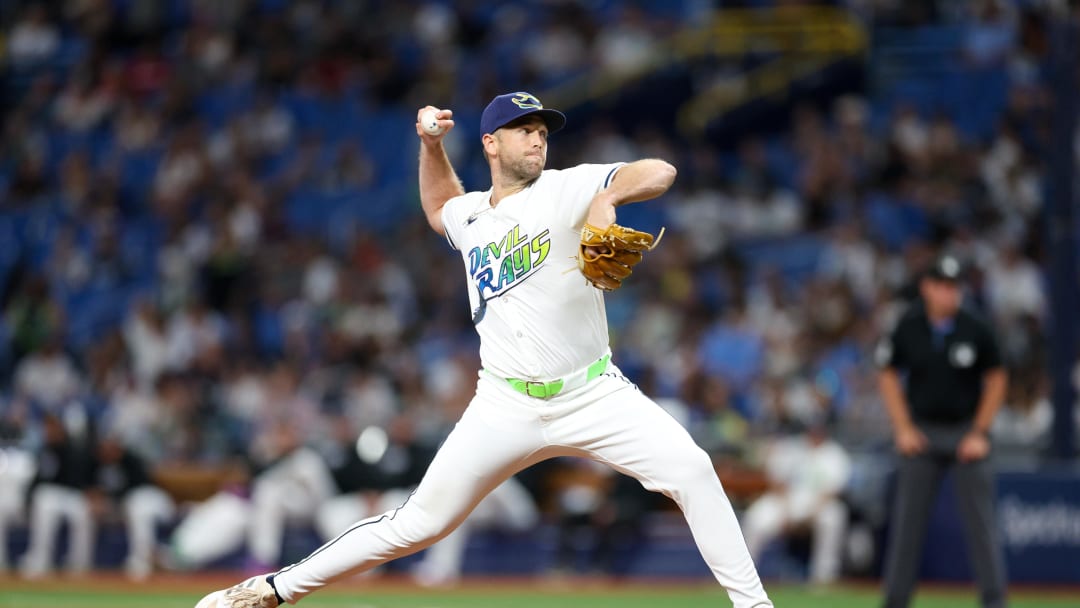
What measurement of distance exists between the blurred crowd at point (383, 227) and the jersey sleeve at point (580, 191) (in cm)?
706

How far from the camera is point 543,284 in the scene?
582 centimetres

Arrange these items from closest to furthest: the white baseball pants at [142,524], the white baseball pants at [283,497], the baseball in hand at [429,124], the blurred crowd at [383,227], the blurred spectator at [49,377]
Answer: the baseball in hand at [429,124] < the white baseball pants at [283,497] < the white baseball pants at [142,524] < the blurred crowd at [383,227] < the blurred spectator at [49,377]

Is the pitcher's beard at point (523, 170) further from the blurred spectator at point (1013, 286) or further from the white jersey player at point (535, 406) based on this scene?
the blurred spectator at point (1013, 286)

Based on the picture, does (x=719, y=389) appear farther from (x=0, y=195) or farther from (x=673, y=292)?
(x=0, y=195)

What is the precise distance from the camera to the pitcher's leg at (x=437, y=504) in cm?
580

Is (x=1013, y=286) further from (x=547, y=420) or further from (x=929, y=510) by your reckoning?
(x=547, y=420)

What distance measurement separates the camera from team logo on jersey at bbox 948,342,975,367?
7789 mm

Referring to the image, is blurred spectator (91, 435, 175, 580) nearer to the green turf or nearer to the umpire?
the green turf

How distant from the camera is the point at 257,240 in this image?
691 inches

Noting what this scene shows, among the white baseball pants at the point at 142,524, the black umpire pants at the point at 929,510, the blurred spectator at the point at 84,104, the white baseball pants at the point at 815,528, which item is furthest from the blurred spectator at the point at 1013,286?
the blurred spectator at the point at 84,104

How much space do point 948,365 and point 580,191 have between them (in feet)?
9.58

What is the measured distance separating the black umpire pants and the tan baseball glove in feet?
9.56

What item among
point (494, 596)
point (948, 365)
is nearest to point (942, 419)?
point (948, 365)

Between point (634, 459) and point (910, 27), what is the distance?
13.9 metres
